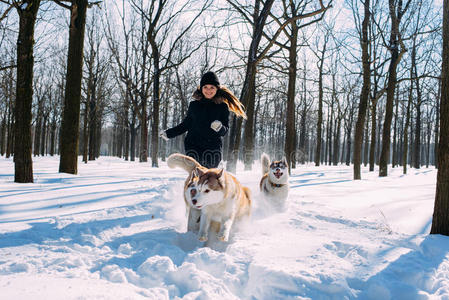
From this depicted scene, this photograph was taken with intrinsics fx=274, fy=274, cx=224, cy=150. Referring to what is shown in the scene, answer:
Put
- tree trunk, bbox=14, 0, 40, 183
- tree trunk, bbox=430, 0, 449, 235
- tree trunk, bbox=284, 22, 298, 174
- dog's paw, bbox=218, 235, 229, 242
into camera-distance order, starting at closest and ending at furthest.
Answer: dog's paw, bbox=218, 235, 229, 242 → tree trunk, bbox=430, 0, 449, 235 → tree trunk, bbox=14, 0, 40, 183 → tree trunk, bbox=284, 22, 298, 174

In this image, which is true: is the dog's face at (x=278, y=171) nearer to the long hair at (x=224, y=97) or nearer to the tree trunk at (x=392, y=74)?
the long hair at (x=224, y=97)

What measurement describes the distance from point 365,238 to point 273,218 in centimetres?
151

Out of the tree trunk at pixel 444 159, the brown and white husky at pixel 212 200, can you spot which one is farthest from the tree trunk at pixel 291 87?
the brown and white husky at pixel 212 200

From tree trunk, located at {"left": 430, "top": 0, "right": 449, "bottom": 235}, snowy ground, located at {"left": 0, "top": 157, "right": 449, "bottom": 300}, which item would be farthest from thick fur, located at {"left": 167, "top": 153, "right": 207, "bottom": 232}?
tree trunk, located at {"left": 430, "top": 0, "right": 449, "bottom": 235}

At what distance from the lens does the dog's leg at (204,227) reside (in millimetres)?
3002

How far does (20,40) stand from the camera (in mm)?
5797

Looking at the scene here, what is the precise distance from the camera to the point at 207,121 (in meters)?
4.13

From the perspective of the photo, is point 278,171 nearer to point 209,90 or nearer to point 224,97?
point 224,97

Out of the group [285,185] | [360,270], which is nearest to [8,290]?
[360,270]

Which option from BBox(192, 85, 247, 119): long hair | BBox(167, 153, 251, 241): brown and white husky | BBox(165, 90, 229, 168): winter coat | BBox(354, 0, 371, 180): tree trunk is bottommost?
BBox(167, 153, 251, 241): brown and white husky

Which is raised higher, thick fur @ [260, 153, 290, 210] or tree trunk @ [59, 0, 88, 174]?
tree trunk @ [59, 0, 88, 174]

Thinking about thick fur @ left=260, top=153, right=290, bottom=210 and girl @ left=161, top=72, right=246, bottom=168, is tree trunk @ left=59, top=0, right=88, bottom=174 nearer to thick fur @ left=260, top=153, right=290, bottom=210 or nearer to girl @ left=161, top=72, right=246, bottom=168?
girl @ left=161, top=72, right=246, bottom=168

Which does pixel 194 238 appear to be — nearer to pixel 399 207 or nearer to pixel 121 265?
pixel 121 265

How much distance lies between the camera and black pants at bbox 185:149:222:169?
421 cm
